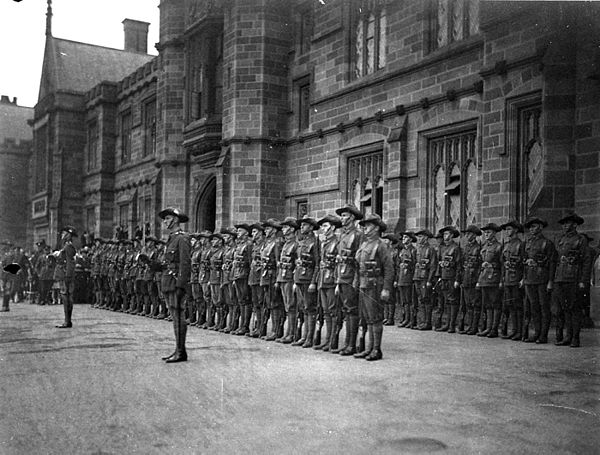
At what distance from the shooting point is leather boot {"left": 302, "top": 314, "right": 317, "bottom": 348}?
11.4 metres

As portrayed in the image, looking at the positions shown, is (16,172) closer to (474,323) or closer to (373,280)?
(474,323)

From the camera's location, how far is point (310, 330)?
11430 millimetres

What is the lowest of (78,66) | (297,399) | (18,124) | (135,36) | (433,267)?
(297,399)

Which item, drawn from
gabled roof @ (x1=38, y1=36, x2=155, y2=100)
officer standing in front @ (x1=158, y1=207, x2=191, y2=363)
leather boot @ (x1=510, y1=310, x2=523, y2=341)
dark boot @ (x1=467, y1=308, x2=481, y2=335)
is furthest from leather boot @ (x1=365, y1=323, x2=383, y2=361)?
gabled roof @ (x1=38, y1=36, x2=155, y2=100)

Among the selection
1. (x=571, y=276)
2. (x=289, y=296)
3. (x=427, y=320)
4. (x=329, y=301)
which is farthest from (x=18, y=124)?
(x=571, y=276)

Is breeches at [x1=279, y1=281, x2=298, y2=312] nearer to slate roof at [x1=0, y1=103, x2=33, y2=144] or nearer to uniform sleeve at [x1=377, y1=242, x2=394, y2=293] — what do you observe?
uniform sleeve at [x1=377, y1=242, x2=394, y2=293]

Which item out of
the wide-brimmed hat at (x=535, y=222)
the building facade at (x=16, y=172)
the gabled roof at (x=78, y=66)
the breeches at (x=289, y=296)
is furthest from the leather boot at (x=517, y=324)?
the building facade at (x=16, y=172)

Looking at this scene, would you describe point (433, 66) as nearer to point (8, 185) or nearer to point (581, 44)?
point (581, 44)

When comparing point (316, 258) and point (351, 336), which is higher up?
point (316, 258)

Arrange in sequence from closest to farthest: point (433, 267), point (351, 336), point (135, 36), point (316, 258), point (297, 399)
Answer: point (297, 399)
point (351, 336)
point (316, 258)
point (433, 267)
point (135, 36)

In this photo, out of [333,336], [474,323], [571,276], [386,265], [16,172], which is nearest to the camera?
[386,265]

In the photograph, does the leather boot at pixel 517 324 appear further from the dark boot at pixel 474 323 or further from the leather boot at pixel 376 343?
the leather boot at pixel 376 343

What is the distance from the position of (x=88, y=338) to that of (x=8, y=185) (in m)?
39.3

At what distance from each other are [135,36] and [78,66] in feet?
18.2
